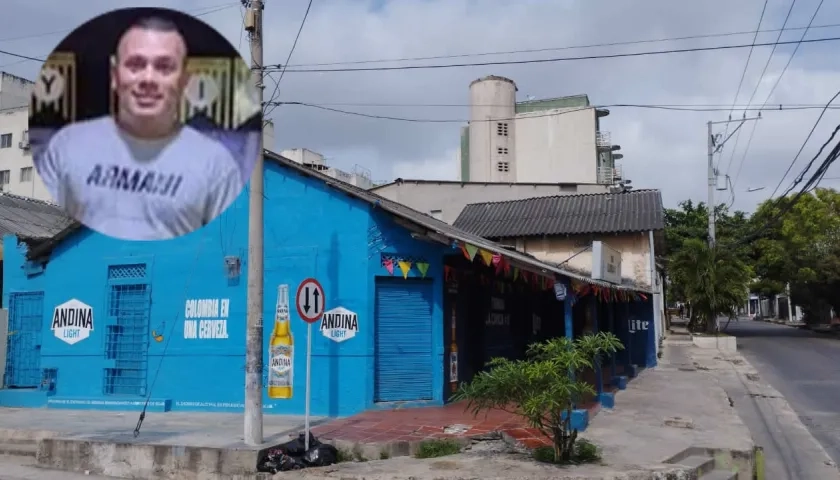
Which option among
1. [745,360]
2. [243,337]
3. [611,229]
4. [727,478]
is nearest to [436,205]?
[611,229]

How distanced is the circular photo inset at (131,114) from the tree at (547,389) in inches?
155

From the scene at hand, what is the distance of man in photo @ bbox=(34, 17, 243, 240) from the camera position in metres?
6.75

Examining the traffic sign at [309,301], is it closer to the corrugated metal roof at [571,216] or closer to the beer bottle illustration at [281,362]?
the beer bottle illustration at [281,362]

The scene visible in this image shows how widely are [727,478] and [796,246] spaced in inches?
1255

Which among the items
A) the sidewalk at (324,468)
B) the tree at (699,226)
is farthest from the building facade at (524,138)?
the sidewalk at (324,468)

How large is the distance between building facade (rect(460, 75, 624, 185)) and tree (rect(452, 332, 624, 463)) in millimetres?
37046

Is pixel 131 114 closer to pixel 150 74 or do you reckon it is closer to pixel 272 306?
pixel 150 74

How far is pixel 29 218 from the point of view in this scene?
20.1 metres

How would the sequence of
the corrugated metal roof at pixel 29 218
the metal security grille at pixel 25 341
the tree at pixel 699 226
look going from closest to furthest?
the metal security grille at pixel 25 341 < the corrugated metal roof at pixel 29 218 < the tree at pixel 699 226

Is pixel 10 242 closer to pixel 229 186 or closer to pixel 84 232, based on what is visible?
pixel 84 232

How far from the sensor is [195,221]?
7.47 meters

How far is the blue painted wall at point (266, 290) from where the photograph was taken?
11914 mm

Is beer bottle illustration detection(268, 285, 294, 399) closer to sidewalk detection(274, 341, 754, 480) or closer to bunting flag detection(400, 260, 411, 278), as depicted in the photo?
sidewalk detection(274, 341, 754, 480)

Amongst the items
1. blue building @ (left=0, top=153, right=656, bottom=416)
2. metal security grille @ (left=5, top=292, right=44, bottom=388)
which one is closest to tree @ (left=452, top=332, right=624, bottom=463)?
blue building @ (left=0, top=153, right=656, bottom=416)
